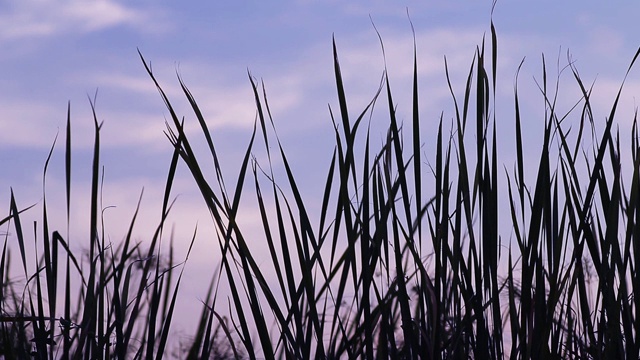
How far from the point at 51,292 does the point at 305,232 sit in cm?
48

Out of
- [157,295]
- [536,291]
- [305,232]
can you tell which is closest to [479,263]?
[536,291]

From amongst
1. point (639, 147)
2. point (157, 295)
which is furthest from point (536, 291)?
point (157, 295)

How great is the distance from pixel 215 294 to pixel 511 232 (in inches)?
21.7

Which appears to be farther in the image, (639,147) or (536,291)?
(639,147)

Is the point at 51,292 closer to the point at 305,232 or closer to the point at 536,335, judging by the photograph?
the point at 305,232

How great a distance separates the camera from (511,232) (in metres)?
1.59

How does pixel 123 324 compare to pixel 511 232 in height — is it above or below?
below

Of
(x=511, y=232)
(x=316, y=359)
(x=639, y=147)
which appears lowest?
(x=316, y=359)

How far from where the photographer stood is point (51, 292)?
1547mm

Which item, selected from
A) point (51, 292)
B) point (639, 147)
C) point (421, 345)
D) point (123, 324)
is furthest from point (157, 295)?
point (639, 147)

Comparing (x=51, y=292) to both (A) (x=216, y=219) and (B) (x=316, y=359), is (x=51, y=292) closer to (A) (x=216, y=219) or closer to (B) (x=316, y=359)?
(A) (x=216, y=219)

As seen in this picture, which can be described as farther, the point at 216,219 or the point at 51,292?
the point at 51,292

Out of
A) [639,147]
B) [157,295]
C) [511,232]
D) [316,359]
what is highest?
[639,147]

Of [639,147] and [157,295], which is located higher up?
[639,147]
